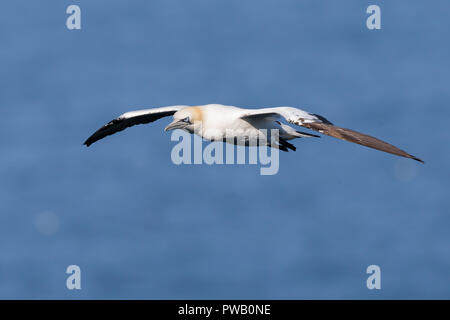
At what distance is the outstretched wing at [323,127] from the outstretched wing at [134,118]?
3.37 meters

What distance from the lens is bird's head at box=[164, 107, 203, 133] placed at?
21719 mm

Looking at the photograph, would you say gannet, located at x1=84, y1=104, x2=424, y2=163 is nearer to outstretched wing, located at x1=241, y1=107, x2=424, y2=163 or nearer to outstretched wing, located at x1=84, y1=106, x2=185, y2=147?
outstretched wing, located at x1=241, y1=107, x2=424, y2=163

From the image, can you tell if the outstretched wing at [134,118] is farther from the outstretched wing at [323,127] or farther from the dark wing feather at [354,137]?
the dark wing feather at [354,137]

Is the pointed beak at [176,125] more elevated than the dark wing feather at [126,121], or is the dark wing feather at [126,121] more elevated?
the dark wing feather at [126,121]

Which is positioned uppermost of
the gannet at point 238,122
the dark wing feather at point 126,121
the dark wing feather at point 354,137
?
the dark wing feather at point 126,121

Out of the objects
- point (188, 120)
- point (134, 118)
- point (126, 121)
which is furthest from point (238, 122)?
point (126, 121)

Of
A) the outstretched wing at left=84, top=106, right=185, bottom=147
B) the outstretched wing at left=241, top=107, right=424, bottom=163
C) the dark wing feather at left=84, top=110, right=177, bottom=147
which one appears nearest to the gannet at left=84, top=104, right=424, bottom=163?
the outstretched wing at left=241, top=107, right=424, bottom=163

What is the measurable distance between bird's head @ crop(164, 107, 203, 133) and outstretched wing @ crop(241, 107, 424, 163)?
103 cm

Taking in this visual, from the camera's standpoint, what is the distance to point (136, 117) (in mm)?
24641

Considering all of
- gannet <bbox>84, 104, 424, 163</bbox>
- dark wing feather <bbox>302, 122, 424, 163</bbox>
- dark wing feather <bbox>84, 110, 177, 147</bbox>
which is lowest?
dark wing feather <bbox>302, 122, 424, 163</bbox>

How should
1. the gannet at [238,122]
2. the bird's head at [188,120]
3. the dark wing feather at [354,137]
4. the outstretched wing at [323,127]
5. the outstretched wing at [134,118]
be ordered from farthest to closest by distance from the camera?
the outstretched wing at [134,118] < the bird's head at [188,120] < the gannet at [238,122] < the outstretched wing at [323,127] < the dark wing feather at [354,137]

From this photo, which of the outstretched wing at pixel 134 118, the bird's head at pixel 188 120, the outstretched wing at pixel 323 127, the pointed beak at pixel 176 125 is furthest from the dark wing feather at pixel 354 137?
the outstretched wing at pixel 134 118

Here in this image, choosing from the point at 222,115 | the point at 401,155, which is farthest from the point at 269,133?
the point at 401,155

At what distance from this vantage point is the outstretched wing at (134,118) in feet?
79.3
